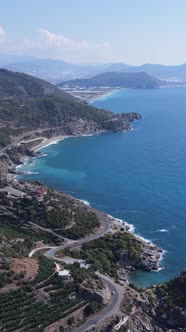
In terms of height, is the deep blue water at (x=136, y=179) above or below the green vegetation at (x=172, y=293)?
above

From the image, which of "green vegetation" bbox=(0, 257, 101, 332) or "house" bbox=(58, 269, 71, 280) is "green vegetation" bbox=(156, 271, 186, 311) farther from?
"house" bbox=(58, 269, 71, 280)

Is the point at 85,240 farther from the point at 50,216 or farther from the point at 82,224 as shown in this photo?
the point at 50,216

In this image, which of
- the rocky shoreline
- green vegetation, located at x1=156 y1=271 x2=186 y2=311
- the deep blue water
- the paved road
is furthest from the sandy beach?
green vegetation, located at x1=156 y1=271 x2=186 y2=311

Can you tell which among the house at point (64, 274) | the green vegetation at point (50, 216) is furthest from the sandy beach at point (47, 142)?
the house at point (64, 274)

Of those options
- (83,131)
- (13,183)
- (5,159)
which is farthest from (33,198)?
(83,131)

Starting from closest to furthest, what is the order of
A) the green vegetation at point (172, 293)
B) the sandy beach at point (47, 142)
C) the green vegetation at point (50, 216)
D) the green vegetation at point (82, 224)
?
the green vegetation at point (172, 293)
the green vegetation at point (82, 224)
the green vegetation at point (50, 216)
the sandy beach at point (47, 142)

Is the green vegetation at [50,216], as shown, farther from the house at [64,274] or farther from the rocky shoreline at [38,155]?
the house at [64,274]

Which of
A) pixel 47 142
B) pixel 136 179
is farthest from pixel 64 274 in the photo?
pixel 47 142
